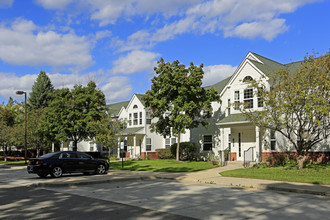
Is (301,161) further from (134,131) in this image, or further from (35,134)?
(35,134)

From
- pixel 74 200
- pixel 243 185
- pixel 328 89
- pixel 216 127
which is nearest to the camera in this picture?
pixel 74 200

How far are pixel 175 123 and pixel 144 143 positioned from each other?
468 inches

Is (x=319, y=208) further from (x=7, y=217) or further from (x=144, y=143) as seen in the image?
(x=144, y=143)

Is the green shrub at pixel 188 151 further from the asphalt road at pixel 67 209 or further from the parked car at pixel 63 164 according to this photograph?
the asphalt road at pixel 67 209

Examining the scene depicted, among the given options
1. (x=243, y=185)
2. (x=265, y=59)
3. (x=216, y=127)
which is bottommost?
(x=243, y=185)

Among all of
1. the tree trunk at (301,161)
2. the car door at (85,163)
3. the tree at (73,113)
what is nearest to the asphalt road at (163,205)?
the car door at (85,163)

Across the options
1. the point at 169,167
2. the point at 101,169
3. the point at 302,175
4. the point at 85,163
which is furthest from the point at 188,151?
the point at 302,175

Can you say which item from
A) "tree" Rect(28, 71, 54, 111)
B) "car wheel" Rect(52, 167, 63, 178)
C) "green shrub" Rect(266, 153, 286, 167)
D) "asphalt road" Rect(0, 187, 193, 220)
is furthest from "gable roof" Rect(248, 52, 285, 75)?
"tree" Rect(28, 71, 54, 111)

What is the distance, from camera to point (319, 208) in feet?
29.7

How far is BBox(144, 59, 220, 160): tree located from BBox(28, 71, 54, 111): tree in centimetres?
3945

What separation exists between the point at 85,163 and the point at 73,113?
14272 millimetres

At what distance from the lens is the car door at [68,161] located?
19016 mm

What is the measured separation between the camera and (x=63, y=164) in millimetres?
18953

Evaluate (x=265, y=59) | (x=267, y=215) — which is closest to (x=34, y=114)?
(x=265, y=59)
